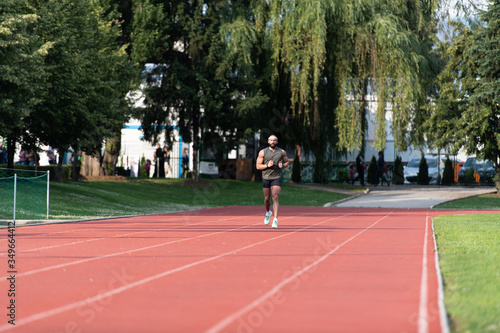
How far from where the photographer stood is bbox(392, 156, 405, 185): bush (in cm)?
5069

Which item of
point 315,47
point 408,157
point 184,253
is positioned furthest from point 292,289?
point 408,157

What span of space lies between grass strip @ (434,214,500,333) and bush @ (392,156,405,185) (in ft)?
117

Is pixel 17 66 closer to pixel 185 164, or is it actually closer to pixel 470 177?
pixel 185 164

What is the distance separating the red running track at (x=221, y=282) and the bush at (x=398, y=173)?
36.2 meters

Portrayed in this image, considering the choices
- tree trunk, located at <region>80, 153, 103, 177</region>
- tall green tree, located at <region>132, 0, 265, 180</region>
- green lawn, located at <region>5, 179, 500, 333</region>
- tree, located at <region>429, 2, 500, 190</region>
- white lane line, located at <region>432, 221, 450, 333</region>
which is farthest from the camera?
tree trunk, located at <region>80, 153, 103, 177</region>

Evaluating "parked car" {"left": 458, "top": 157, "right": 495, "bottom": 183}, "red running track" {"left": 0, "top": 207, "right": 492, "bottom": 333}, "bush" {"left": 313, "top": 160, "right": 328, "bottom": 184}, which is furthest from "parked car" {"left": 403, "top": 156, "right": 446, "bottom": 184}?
"red running track" {"left": 0, "top": 207, "right": 492, "bottom": 333}

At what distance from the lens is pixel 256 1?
35.3 meters

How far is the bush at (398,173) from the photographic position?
50688mm

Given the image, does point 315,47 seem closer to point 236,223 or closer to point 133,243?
point 236,223

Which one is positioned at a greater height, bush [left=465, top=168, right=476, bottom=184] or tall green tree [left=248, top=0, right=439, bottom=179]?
tall green tree [left=248, top=0, right=439, bottom=179]

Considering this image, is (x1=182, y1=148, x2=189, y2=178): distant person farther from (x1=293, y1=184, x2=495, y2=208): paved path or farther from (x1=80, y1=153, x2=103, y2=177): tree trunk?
(x1=293, y1=184, x2=495, y2=208): paved path

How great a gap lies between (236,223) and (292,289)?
11.2 meters

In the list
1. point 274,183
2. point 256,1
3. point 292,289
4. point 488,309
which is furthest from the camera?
point 256,1

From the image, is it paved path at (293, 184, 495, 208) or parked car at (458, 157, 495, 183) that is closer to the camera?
paved path at (293, 184, 495, 208)
